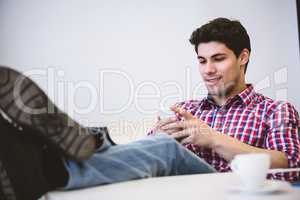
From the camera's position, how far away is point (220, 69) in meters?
1.63

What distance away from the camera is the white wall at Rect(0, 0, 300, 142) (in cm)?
235

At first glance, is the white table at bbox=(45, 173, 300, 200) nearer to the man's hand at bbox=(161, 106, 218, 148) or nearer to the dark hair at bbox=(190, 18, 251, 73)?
the man's hand at bbox=(161, 106, 218, 148)

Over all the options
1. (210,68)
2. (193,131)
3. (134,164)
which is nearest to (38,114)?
(134,164)

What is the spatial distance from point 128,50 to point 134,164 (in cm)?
163

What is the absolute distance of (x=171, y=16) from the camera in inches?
97.4

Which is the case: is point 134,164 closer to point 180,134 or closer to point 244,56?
point 180,134

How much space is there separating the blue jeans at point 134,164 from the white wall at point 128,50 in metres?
1.36

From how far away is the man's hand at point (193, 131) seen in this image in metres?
1.23

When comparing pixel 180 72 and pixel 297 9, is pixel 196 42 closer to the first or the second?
pixel 180 72

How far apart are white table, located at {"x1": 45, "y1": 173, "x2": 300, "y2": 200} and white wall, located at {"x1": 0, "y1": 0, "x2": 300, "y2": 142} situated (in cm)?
149

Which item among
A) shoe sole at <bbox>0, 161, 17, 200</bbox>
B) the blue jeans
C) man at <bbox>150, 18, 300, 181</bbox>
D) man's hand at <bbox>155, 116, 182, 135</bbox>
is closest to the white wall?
man at <bbox>150, 18, 300, 181</bbox>

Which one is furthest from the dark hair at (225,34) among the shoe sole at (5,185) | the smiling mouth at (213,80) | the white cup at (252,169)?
the shoe sole at (5,185)

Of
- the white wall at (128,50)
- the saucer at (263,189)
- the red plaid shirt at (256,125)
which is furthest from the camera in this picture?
the white wall at (128,50)

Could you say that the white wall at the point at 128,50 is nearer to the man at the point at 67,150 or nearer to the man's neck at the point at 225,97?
the man's neck at the point at 225,97
